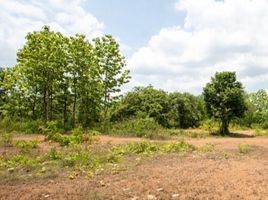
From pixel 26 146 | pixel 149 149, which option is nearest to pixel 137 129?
pixel 149 149

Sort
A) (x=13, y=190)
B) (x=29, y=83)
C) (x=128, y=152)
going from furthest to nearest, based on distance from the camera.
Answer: (x=29, y=83) → (x=128, y=152) → (x=13, y=190)

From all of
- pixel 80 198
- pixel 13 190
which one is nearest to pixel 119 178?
pixel 80 198

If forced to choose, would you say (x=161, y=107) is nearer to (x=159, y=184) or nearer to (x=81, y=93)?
(x=81, y=93)

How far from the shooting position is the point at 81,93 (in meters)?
31.9

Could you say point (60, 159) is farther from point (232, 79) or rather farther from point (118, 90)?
point (232, 79)

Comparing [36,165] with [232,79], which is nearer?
[36,165]

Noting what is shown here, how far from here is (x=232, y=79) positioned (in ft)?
116

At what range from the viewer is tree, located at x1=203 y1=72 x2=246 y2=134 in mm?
34656

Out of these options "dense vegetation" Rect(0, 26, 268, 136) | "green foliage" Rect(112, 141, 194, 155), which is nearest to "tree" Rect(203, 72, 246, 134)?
"dense vegetation" Rect(0, 26, 268, 136)

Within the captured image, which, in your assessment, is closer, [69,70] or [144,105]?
[69,70]

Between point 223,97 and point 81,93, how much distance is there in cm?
1176

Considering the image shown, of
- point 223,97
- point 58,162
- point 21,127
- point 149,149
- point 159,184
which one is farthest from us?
point 223,97

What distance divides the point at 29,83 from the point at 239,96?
17.1 meters

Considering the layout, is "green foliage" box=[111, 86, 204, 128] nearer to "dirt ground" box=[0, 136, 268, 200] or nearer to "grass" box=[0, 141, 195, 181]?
"grass" box=[0, 141, 195, 181]
